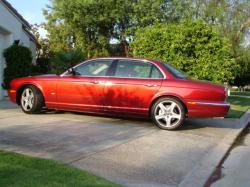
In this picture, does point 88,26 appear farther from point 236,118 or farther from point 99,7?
point 236,118

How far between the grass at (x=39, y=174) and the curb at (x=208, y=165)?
122cm

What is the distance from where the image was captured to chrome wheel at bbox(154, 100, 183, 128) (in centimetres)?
983

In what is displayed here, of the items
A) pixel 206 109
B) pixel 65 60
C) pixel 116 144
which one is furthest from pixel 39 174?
pixel 65 60

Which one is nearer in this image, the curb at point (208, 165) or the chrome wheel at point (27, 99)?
the curb at point (208, 165)

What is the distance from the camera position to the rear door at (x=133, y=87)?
9961 millimetres

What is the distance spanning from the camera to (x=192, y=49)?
1864 cm

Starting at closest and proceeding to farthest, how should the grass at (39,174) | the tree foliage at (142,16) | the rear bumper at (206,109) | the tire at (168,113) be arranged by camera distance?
the grass at (39,174) < the rear bumper at (206,109) < the tire at (168,113) < the tree foliage at (142,16)

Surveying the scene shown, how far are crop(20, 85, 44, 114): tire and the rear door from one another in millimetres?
1730

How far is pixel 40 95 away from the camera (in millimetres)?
10953

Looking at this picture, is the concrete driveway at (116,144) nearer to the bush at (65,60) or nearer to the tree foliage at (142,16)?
the bush at (65,60)

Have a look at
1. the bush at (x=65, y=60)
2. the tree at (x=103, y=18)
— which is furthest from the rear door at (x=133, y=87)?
the tree at (x=103, y=18)

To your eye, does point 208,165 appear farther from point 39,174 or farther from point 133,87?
point 133,87

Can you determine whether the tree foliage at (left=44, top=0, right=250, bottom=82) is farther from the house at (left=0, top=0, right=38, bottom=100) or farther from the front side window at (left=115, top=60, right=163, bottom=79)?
the front side window at (left=115, top=60, right=163, bottom=79)

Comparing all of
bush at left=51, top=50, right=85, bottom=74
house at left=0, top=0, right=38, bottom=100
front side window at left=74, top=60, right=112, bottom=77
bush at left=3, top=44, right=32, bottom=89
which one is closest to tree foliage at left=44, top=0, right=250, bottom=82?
bush at left=51, top=50, right=85, bottom=74
